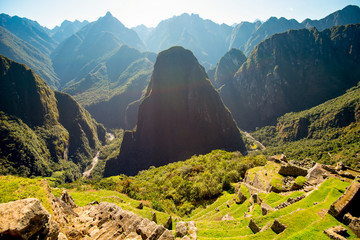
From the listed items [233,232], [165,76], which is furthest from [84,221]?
[165,76]

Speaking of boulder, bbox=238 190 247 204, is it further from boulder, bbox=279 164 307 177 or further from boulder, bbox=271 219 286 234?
boulder, bbox=271 219 286 234

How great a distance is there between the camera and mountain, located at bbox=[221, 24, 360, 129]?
543ft

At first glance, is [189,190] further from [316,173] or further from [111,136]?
[111,136]

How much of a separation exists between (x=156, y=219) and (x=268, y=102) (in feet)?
660

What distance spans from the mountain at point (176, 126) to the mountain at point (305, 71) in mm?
96698

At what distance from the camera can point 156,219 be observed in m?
19.1

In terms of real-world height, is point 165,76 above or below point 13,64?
below

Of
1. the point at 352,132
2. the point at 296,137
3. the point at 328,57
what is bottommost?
the point at 296,137

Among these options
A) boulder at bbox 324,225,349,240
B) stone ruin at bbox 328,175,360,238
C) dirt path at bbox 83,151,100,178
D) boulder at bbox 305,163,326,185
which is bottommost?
dirt path at bbox 83,151,100,178

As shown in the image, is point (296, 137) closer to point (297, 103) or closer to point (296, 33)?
point (297, 103)

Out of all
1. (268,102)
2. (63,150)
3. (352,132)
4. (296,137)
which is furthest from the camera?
(268,102)

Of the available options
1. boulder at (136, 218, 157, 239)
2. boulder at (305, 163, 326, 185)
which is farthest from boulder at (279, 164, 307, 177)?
boulder at (136, 218, 157, 239)

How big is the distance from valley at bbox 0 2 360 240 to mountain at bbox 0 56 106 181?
76 centimetres

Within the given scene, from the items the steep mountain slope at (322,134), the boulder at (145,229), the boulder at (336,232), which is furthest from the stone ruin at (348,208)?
the steep mountain slope at (322,134)
